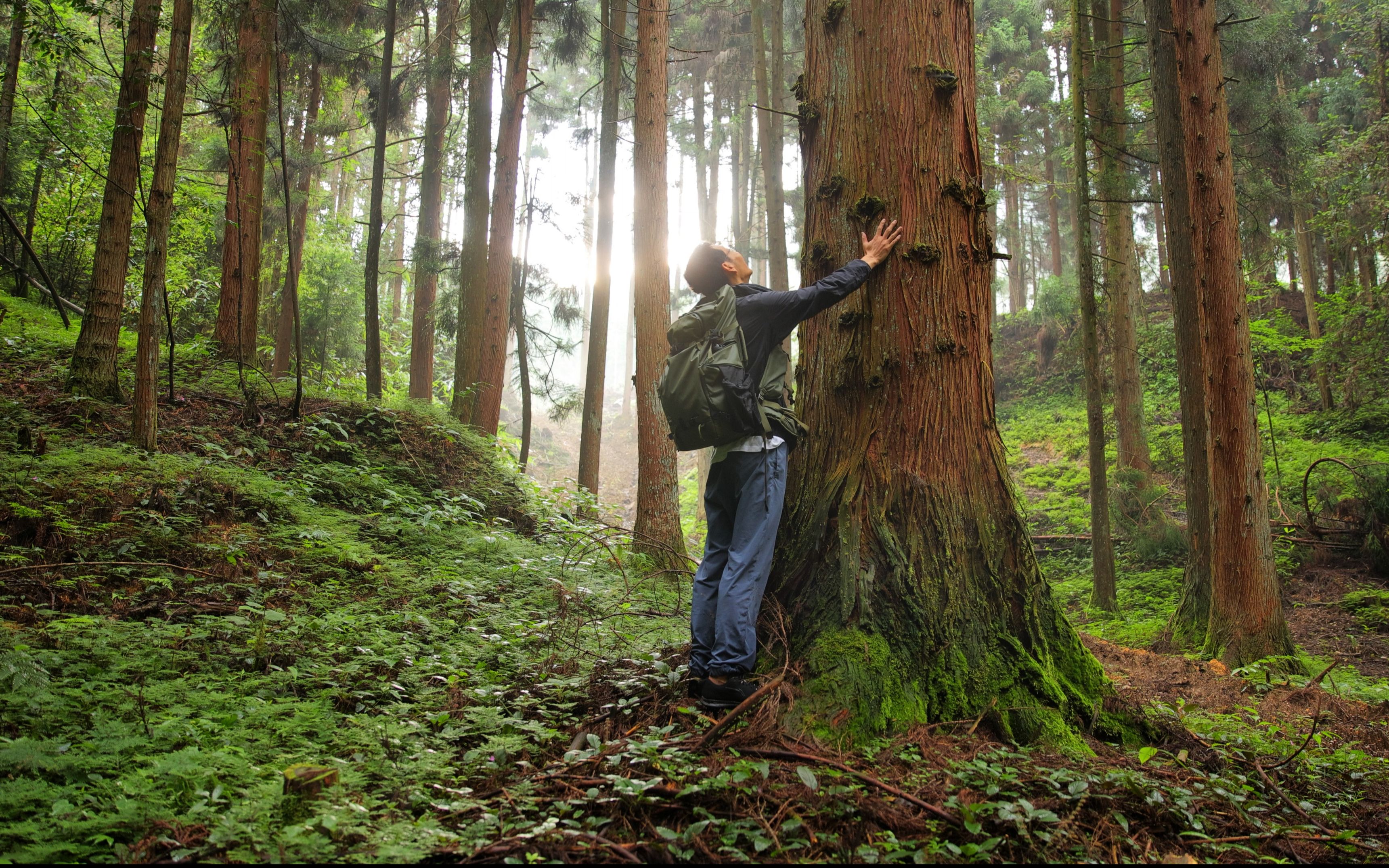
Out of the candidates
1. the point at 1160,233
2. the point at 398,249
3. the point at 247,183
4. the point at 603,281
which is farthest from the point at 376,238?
the point at 1160,233

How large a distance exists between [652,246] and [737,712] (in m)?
6.56

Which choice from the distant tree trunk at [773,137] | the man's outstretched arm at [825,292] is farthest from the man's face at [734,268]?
the distant tree trunk at [773,137]

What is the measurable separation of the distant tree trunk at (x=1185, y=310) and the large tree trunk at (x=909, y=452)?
4499 mm

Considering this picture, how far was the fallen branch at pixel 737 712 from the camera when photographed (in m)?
2.83

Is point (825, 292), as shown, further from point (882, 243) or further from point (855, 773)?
point (855, 773)

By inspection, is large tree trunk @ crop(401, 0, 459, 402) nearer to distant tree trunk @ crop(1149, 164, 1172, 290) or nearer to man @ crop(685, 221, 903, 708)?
man @ crop(685, 221, 903, 708)

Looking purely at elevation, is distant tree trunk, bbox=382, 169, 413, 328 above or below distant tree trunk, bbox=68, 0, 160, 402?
above

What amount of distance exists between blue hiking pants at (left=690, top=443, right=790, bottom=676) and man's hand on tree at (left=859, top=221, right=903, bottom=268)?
1.01m

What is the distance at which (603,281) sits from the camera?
10.6 m

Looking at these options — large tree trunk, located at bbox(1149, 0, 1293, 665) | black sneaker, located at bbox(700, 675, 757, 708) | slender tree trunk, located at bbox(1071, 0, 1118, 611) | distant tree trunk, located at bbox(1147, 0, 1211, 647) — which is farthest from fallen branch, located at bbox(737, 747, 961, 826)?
slender tree trunk, located at bbox(1071, 0, 1118, 611)

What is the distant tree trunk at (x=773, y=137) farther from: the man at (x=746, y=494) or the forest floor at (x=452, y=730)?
the man at (x=746, y=494)

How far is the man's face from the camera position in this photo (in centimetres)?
385

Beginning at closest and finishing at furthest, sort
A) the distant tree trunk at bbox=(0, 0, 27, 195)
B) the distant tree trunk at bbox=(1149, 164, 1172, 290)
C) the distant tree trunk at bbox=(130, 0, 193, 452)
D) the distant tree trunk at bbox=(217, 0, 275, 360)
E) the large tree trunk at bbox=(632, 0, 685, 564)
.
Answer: the distant tree trunk at bbox=(130, 0, 193, 452), the large tree trunk at bbox=(632, 0, 685, 564), the distant tree trunk at bbox=(0, 0, 27, 195), the distant tree trunk at bbox=(217, 0, 275, 360), the distant tree trunk at bbox=(1149, 164, 1172, 290)

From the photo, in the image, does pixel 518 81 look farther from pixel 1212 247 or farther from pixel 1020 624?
pixel 1020 624
